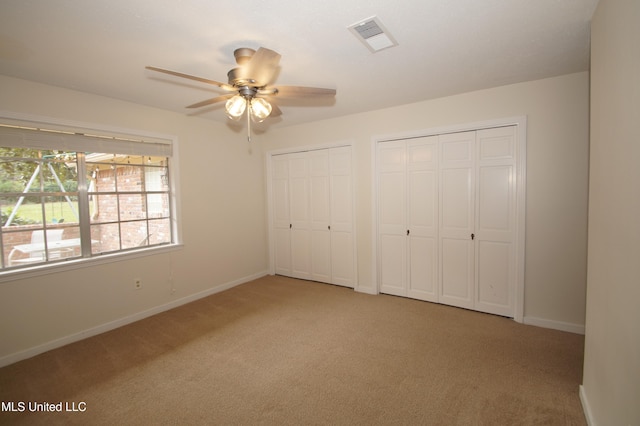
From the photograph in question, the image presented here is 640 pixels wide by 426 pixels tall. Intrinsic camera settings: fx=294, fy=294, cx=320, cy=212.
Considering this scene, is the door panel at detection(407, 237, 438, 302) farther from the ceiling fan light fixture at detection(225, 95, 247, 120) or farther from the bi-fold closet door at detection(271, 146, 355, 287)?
the ceiling fan light fixture at detection(225, 95, 247, 120)

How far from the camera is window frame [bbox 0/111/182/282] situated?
2669 millimetres

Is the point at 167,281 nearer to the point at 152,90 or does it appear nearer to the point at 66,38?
the point at 152,90

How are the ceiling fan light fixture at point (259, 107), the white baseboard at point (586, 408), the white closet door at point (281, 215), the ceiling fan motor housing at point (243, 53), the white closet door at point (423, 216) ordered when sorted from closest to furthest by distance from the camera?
1. the white baseboard at point (586, 408)
2. the ceiling fan motor housing at point (243, 53)
3. the ceiling fan light fixture at point (259, 107)
4. the white closet door at point (423, 216)
5. the white closet door at point (281, 215)

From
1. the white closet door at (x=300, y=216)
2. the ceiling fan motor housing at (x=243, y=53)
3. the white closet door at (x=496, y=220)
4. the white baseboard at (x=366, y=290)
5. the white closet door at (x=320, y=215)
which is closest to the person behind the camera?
the ceiling fan motor housing at (x=243, y=53)

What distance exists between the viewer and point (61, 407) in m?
2.05

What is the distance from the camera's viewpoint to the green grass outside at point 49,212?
107 inches

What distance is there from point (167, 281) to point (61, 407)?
177 centimetres

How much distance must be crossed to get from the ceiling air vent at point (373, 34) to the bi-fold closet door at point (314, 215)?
207cm

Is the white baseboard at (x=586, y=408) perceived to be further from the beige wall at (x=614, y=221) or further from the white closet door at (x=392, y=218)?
the white closet door at (x=392, y=218)

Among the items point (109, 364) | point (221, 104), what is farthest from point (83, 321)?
point (221, 104)

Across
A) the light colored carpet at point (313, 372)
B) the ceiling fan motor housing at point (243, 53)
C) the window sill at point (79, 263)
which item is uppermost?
the ceiling fan motor housing at point (243, 53)

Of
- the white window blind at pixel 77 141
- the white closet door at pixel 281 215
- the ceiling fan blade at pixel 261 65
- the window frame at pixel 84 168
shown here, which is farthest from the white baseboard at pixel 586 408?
the white window blind at pixel 77 141

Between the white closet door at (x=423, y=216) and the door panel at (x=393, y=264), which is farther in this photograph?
the door panel at (x=393, y=264)

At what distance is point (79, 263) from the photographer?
2.99 m
